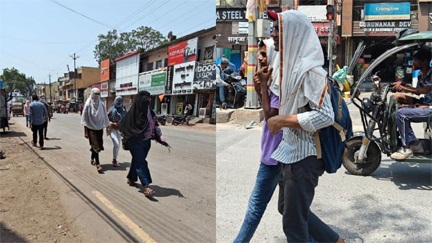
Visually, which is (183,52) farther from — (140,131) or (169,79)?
(140,131)

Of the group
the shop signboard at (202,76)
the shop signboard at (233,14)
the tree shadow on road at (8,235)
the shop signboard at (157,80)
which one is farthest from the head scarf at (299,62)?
the shop signboard at (233,14)

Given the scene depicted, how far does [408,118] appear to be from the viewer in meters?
4.35

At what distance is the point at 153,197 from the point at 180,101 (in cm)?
1663

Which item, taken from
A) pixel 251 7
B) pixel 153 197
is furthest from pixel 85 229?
pixel 251 7

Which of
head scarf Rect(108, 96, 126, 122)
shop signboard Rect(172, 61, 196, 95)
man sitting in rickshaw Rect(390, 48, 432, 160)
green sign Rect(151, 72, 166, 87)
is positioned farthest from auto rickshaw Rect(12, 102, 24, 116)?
man sitting in rickshaw Rect(390, 48, 432, 160)

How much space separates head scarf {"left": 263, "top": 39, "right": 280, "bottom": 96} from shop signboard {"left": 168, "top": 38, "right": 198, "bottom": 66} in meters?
17.8

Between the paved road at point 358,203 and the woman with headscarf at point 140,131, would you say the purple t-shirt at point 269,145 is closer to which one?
the paved road at point 358,203

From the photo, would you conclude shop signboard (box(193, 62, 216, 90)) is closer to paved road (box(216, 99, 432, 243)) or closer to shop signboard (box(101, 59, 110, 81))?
shop signboard (box(101, 59, 110, 81))

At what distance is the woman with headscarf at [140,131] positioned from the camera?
15.7ft

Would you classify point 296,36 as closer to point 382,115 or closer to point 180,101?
point 382,115

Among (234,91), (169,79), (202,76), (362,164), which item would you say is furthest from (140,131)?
(169,79)

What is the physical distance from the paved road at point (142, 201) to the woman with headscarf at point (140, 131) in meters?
0.32

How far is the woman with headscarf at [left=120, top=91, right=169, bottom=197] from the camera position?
15.7 ft

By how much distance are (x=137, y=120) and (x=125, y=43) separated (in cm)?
1144
